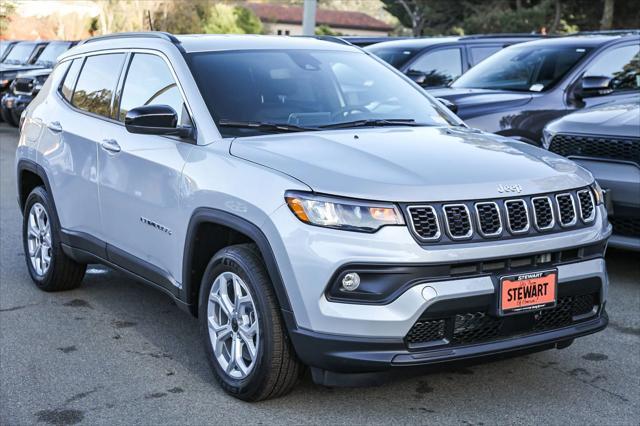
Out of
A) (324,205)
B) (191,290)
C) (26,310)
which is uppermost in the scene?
(324,205)

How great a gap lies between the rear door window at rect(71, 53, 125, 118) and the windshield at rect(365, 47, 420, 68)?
250 inches

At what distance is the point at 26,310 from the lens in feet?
20.2

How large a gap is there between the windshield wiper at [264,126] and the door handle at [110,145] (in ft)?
2.94

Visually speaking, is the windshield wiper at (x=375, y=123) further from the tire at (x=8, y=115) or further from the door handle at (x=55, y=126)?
the tire at (x=8, y=115)

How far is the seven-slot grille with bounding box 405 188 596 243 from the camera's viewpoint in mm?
4027

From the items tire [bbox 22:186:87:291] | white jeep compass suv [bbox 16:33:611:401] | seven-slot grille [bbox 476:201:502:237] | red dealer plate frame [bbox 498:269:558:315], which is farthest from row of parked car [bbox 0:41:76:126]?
red dealer plate frame [bbox 498:269:558:315]

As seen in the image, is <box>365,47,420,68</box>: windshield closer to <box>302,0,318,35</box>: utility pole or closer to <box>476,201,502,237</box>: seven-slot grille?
<box>302,0,318,35</box>: utility pole

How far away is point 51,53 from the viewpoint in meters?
22.4

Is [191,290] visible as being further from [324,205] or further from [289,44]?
[289,44]

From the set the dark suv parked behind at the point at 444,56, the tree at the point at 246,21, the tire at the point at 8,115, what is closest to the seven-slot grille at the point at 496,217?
the dark suv parked behind at the point at 444,56

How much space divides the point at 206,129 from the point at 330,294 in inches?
51.9

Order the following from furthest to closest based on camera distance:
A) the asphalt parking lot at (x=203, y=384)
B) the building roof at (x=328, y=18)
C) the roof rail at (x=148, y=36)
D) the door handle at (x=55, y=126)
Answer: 1. the building roof at (x=328, y=18)
2. the door handle at (x=55, y=126)
3. the roof rail at (x=148, y=36)
4. the asphalt parking lot at (x=203, y=384)

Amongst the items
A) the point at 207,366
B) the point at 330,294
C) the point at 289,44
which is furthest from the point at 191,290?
the point at 289,44

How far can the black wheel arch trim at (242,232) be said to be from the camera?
4133 millimetres
